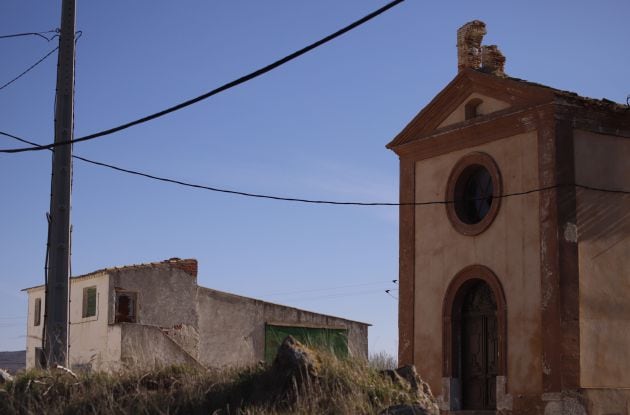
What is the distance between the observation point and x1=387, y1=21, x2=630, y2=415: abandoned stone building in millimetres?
17062

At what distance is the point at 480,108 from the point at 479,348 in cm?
485

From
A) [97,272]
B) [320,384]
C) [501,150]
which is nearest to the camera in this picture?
[320,384]

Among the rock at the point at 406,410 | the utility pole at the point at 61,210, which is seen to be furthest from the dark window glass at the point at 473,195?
the rock at the point at 406,410

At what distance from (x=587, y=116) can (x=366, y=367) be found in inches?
346

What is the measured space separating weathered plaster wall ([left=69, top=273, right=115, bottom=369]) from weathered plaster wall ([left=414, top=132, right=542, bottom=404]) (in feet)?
49.3

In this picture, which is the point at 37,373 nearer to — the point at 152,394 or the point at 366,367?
the point at 152,394

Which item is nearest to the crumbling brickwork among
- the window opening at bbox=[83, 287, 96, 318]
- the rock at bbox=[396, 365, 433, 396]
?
the rock at bbox=[396, 365, 433, 396]

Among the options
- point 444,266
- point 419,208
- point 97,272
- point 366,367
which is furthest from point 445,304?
point 97,272

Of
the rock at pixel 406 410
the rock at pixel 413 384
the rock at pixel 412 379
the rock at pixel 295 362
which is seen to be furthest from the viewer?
the rock at pixel 412 379

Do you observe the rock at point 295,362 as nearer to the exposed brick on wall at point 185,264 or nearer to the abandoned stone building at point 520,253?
the abandoned stone building at point 520,253

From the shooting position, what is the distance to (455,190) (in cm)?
1981

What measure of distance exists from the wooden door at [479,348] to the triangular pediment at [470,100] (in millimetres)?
3556

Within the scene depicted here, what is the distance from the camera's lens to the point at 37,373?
43.0 ft

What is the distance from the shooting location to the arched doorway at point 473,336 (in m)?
18.3
